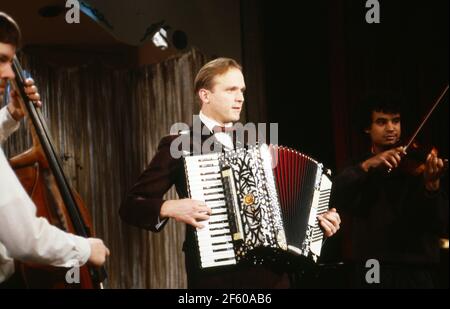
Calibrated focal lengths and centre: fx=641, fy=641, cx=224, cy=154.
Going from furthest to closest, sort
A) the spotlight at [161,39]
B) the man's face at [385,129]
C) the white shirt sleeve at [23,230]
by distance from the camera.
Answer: the spotlight at [161,39] < the man's face at [385,129] < the white shirt sleeve at [23,230]

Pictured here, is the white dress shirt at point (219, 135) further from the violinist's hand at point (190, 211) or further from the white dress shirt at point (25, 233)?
the white dress shirt at point (25, 233)

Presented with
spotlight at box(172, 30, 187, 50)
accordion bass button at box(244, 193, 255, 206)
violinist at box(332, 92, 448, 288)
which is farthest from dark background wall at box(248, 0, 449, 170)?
accordion bass button at box(244, 193, 255, 206)

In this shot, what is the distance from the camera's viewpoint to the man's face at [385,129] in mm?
2904

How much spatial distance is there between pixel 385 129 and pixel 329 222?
2.25ft

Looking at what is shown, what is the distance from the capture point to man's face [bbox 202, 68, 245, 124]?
2.54 meters

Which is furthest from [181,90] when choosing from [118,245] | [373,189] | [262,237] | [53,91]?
[262,237]

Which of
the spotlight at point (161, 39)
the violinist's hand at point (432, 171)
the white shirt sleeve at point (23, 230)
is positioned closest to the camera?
the white shirt sleeve at point (23, 230)

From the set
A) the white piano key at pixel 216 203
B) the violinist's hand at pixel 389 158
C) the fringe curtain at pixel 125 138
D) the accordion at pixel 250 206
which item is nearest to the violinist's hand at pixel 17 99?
the accordion at pixel 250 206

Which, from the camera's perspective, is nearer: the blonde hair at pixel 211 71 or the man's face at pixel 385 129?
the blonde hair at pixel 211 71

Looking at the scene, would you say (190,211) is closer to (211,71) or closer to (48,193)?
(48,193)

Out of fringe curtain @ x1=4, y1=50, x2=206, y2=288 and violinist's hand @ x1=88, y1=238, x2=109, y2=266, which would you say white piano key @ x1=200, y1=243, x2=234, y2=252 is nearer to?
violinist's hand @ x1=88, y1=238, x2=109, y2=266

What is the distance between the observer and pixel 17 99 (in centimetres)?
235

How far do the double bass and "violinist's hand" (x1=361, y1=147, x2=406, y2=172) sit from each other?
4.17 ft

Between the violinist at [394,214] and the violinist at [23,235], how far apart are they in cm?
118
